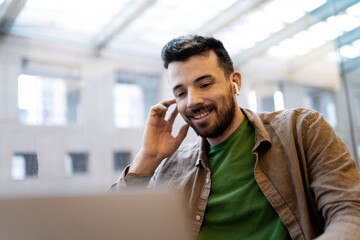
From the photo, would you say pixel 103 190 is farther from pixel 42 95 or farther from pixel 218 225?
pixel 42 95

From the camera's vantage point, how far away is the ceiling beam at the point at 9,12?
1.87m

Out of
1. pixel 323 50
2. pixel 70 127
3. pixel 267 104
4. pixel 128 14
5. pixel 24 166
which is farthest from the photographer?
pixel 323 50

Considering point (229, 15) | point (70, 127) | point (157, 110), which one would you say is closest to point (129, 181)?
point (157, 110)

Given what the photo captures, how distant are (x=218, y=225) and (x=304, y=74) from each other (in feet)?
8.34

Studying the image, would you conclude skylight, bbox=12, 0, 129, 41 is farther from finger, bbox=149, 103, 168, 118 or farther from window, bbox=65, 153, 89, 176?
finger, bbox=149, 103, 168, 118

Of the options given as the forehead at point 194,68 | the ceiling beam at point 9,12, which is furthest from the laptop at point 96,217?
the ceiling beam at point 9,12

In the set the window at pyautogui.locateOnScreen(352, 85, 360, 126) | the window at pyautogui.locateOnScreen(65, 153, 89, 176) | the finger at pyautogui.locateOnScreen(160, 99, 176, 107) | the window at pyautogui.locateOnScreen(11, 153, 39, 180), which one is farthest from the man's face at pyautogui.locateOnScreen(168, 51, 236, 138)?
the window at pyautogui.locateOnScreen(352, 85, 360, 126)

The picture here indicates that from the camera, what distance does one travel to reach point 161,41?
2779 millimetres

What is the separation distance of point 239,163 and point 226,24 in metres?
1.92

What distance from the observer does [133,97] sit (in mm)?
2713

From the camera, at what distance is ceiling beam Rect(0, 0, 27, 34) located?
187 cm

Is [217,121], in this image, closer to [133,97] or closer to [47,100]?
[47,100]

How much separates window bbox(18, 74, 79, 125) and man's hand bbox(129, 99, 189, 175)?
86cm

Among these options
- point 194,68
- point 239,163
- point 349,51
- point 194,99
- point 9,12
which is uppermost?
point 9,12
